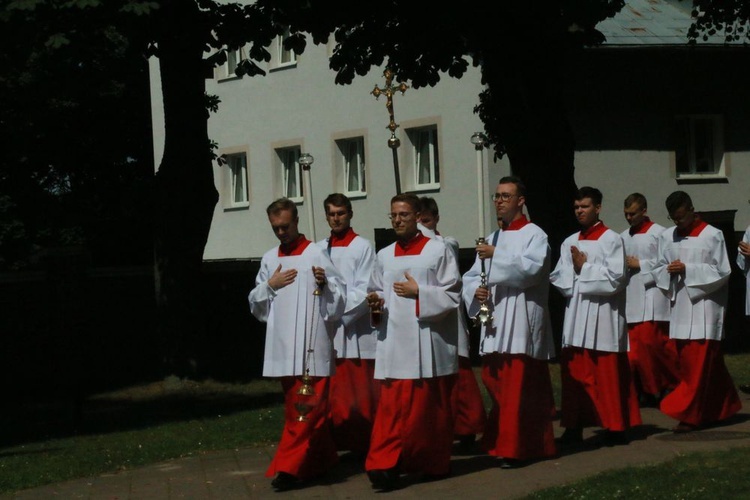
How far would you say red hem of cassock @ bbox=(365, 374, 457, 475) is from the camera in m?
9.66

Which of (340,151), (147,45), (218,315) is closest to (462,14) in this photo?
(147,45)

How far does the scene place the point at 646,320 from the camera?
14234mm

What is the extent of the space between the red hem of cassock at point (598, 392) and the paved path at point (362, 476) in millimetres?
213

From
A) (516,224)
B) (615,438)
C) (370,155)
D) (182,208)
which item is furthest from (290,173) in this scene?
(516,224)

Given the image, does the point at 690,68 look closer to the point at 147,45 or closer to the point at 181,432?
the point at 147,45

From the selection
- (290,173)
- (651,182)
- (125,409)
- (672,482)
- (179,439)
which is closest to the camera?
(672,482)

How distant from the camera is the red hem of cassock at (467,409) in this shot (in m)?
11.3

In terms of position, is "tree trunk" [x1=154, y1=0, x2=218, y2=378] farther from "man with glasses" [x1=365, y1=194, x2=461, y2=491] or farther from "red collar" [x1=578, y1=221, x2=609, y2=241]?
"man with glasses" [x1=365, y1=194, x2=461, y2=491]

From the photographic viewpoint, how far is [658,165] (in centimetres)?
3019

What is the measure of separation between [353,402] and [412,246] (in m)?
1.62

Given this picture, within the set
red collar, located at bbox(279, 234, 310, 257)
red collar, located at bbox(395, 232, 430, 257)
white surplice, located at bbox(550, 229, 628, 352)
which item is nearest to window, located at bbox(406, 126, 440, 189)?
white surplice, located at bbox(550, 229, 628, 352)

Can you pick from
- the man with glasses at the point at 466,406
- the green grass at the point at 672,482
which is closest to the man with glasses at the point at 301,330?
the man with glasses at the point at 466,406

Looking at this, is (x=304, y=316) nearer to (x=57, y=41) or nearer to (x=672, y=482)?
(x=672, y=482)

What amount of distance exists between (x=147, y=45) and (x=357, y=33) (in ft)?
9.90
